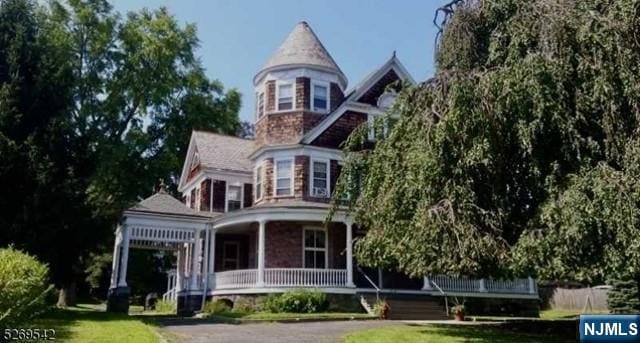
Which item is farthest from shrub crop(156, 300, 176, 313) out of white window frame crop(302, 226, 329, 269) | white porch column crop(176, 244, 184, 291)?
white window frame crop(302, 226, 329, 269)

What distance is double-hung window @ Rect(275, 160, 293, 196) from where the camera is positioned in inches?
913

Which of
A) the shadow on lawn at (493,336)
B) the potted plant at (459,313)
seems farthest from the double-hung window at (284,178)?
the shadow on lawn at (493,336)

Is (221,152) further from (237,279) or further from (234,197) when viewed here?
(237,279)

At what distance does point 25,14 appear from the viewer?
1959 centimetres

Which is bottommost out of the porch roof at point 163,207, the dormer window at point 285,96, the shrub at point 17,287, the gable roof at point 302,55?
the shrub at point 17,287

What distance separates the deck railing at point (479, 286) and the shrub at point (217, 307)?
7.66 metres

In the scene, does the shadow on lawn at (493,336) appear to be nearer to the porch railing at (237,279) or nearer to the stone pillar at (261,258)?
the stone pillar at (261,258)

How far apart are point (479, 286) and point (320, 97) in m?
10.2

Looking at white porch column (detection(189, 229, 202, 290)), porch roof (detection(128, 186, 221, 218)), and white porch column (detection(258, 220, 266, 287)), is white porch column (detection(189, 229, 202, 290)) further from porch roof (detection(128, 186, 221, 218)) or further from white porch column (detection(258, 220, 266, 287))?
white porch column (detection(258, 220, 266, 287))

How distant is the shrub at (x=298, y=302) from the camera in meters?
18.9

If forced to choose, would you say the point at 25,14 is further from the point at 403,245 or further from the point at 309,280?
the point at 403,245

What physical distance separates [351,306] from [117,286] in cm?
881

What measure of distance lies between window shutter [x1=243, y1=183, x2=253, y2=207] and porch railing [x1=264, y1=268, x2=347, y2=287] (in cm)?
631

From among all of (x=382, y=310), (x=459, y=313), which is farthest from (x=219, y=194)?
(x=459, y=313)
